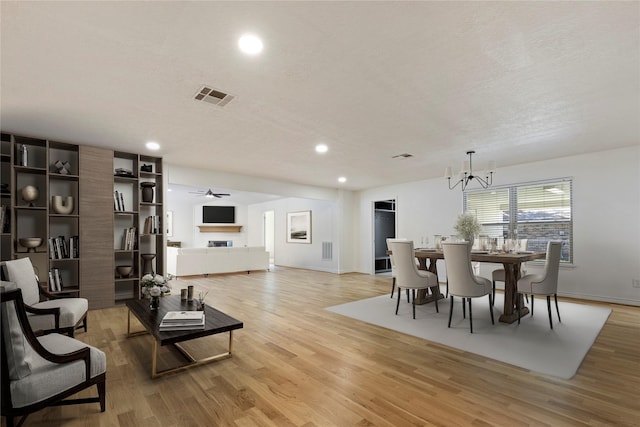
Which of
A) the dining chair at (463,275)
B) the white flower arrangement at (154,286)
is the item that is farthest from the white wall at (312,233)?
the white flower arrangement at (154,286)

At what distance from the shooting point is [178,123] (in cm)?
361

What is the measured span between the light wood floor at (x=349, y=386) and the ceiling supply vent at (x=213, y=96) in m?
2.39

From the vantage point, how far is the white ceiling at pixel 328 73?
1818mm

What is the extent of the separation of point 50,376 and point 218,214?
1078cm

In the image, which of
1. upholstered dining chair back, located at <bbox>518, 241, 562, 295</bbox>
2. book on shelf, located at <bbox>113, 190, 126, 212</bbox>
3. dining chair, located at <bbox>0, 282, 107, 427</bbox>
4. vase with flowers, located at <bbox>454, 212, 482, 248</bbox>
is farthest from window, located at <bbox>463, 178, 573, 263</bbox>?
book on shelf, located at <bbox>113, 190, 126, 212</bbox>

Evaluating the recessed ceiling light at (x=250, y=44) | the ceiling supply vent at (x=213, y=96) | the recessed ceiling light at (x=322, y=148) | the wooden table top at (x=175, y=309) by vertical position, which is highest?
the recessed ceiling light at (x=250, y=44)

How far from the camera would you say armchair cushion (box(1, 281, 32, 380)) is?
5.24ft

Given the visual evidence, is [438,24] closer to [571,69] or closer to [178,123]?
[571,69]

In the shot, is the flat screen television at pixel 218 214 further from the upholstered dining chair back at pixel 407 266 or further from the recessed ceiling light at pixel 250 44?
the recessed ceiling light at pixel 250 44

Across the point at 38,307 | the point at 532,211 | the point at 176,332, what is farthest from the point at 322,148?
the point at 532,211

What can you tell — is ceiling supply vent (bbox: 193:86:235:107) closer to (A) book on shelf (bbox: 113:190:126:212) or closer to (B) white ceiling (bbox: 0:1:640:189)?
(B) white ceiling (bbox: 0:1:640:189)

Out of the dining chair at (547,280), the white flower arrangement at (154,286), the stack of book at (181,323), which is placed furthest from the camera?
the dining chair at (547,280)

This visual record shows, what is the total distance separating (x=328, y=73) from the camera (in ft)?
8.11

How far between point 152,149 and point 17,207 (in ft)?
5.80
